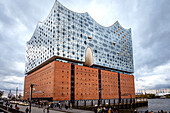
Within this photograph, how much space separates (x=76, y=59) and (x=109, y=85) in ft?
72.4

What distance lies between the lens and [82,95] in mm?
58969

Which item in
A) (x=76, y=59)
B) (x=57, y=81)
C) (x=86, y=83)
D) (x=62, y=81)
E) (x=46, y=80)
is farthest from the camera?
(x=86, y=83)

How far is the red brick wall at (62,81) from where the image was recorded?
173 feet

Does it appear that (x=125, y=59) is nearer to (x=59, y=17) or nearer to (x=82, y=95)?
(x=82, y=95)

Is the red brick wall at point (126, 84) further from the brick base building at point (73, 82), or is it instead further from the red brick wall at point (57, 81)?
the red brick wall at point (57, 81)

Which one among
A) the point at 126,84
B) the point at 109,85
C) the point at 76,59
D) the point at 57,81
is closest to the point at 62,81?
the point at 57,81

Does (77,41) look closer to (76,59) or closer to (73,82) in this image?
(76,59)

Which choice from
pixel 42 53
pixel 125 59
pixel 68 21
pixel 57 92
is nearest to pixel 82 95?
pixel 57 92

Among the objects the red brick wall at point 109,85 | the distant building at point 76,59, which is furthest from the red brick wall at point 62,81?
the red brick wall at point 109,85

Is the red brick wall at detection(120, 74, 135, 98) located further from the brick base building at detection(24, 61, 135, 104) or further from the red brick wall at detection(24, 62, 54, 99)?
the red brick wall at detection(24, 62, 54, 99)

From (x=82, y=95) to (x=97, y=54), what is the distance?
805 inches

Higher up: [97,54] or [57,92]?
[97,54]

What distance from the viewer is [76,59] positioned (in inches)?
2392

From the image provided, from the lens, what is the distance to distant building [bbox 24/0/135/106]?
55.9 m
